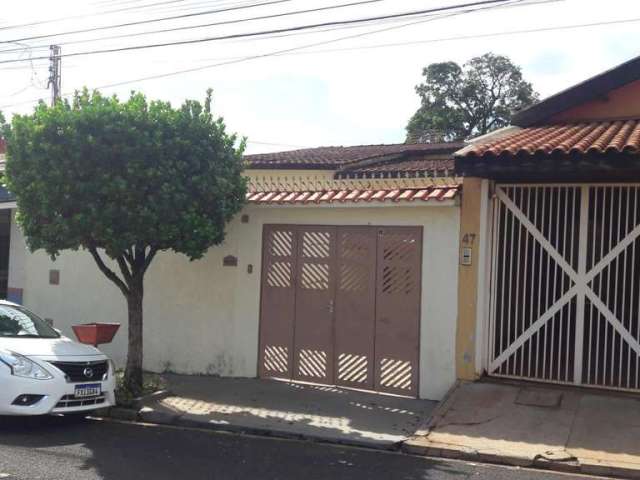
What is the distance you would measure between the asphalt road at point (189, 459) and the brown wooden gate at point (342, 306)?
2357 mm

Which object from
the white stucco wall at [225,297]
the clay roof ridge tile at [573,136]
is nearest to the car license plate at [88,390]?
the white stucco wall at [225,297]

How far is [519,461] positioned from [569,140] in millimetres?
3931

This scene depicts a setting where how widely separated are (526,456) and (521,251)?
122 inches

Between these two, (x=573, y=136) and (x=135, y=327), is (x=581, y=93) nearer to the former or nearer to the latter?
(x=573, y=136)

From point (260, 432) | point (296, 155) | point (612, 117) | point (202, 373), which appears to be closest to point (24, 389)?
point (260, 432)

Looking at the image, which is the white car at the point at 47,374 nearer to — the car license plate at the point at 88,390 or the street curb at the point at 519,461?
the car license plate at the point at 88,390

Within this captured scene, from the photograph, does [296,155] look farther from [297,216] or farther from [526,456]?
[526,456]

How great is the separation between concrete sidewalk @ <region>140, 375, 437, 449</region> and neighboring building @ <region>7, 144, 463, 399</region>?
404mm

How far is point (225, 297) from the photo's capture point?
1063cm

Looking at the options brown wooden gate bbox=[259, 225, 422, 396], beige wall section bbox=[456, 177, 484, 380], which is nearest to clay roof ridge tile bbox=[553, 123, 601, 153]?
beige wall section bbox=[456, 177, 484, 380]

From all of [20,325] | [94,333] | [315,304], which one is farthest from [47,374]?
[315,304]

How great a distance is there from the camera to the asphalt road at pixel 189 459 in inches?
239

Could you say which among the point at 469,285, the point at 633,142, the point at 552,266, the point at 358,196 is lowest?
the point at 469,285

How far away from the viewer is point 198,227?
912 centimetres
